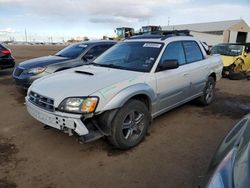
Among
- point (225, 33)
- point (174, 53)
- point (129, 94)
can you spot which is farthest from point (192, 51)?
point (225, 33)

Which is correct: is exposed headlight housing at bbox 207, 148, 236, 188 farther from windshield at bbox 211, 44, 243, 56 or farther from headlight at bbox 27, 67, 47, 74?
windshield at bbox 211, 44, 243, 56

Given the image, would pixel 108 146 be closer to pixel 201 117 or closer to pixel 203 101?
pixel 201 117

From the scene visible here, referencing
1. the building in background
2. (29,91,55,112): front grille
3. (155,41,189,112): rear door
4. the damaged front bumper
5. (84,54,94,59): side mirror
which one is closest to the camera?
the damaged front bumper

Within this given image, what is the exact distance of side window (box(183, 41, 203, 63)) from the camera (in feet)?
16.7

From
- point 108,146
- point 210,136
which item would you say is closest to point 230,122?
point 210,136

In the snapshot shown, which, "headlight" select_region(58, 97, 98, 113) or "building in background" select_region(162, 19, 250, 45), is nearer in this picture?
"headlight" select_region(58, 97, 98, 113)

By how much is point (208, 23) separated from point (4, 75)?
149ft

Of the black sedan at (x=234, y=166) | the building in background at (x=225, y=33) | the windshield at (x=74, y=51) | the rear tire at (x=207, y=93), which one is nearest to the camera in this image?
the black sedan at (x=234, y=166)

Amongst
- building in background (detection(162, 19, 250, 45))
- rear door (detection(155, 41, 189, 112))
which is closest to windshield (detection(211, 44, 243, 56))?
rear door (detection(155, 41, 189, 112))

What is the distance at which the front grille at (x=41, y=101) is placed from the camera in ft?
10.8

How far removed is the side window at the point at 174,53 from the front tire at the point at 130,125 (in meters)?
1.13

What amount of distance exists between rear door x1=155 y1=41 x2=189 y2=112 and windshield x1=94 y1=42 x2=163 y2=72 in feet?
0.67

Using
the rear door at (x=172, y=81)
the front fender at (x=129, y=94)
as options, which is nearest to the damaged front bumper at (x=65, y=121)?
the front fender at (x=129, y=94)

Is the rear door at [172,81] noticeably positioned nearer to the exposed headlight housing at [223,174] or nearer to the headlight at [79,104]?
the headlight at [79,104]
